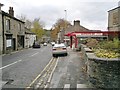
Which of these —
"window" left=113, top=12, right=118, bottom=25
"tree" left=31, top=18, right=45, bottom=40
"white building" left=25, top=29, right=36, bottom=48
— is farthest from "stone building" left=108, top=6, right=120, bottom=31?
"tree" left=31, top=18, right=45, bottom=40


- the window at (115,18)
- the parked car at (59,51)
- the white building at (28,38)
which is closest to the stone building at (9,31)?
the white building at (28,38)

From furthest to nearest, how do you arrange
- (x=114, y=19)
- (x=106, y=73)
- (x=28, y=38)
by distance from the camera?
(x=28, y=38) < (x=114, y=19) < (x=106, y=73)

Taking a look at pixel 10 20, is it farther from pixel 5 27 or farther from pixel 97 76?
pixel 97 76

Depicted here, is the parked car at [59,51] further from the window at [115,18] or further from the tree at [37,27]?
the tree at [37,27]

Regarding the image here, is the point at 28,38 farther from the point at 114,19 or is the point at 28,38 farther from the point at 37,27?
the point at 37,27

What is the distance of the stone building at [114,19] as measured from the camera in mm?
31084

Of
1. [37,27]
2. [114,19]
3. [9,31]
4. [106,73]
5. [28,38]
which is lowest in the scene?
[106,73]

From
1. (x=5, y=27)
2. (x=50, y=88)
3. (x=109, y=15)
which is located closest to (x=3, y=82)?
(x=50, y=88)

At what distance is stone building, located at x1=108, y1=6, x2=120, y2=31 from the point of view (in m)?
31.1

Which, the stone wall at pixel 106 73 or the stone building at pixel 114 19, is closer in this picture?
the stone wall at pixel 106 73

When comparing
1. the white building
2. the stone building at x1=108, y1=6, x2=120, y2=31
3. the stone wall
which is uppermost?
the stone building at x1=108, y1=6, x2=120, y2=31

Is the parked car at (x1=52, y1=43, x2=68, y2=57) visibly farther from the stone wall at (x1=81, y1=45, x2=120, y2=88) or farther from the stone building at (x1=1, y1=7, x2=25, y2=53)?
the stone wall at (x1=81, y1=45, x2=120, y2=88)

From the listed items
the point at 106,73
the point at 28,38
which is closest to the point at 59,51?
the point at 106,73

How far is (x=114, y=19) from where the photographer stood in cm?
3234
